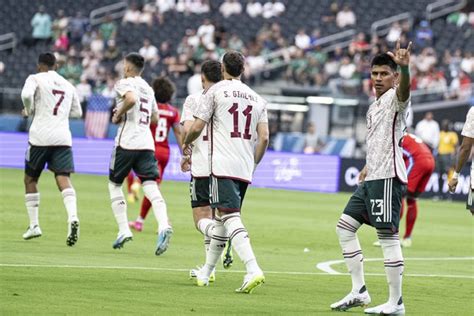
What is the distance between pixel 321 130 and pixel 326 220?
1370cm

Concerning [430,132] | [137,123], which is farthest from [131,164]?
[430,132]

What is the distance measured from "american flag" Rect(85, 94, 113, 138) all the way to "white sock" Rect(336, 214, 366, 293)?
2616 centimetres

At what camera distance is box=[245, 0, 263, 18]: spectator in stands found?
44184 millimetres

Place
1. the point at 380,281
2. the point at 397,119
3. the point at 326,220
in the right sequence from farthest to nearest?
the point at 326,220
the point at 380,281
the point at 397,119

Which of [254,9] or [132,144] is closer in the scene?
[132,144]

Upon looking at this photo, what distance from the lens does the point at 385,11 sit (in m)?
43.9

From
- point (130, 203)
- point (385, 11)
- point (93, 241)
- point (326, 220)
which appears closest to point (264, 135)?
point (93, 241)

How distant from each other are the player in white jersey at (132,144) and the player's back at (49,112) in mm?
980

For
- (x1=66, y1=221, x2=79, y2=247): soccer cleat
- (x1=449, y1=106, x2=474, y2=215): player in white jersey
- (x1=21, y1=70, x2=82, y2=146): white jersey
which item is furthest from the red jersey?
(x1=449, y1=106, x2=474, y2=215): player in white jersey

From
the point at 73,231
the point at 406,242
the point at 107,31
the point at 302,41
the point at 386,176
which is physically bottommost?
the point at 406,242

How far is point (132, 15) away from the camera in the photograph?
44969mm

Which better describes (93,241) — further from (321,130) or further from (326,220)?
(321,130)

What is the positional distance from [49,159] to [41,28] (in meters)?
29.6

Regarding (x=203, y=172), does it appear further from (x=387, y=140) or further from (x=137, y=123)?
(x=137, y=123)
